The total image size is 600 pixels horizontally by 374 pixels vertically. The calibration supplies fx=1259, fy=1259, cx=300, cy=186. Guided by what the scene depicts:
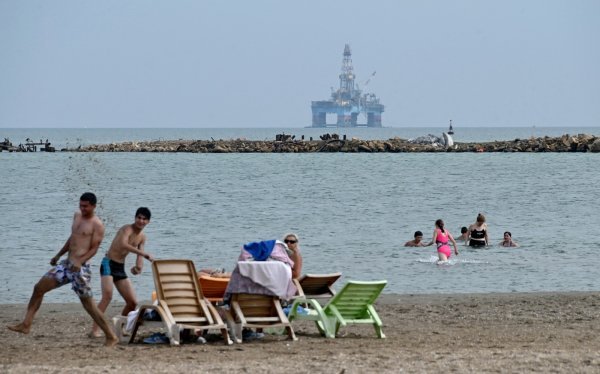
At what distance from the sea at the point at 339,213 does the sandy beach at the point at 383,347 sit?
12.5ft

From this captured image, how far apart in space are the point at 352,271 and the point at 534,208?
22.6 meters

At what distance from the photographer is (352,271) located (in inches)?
927

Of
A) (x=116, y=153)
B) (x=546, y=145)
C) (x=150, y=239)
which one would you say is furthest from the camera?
(x=116, y=153)

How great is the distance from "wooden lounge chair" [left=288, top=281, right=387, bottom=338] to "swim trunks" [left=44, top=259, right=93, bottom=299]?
243 cm

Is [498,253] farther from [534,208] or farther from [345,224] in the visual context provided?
[534,208]

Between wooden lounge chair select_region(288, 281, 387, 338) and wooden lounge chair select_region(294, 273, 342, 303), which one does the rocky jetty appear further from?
wooden lounge chair select_region(288, 281, 387, 338)

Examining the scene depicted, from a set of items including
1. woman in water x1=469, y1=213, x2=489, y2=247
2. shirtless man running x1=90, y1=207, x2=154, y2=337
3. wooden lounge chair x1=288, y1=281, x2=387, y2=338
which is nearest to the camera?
shirtless man running x1=90, y1=207, x2=154, y2=337

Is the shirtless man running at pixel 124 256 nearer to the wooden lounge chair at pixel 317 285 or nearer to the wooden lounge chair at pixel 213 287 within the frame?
the wooden lounge chair at pixel 213 287

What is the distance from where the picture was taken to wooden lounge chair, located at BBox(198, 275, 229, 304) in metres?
13.4

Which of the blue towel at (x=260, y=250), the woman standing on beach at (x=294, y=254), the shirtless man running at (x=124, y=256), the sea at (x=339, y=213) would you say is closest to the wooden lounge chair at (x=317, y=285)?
the woman standing on beach at (x=294, y=254)

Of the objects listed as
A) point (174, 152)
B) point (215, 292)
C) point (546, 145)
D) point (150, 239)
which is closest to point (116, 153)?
point (174, 152)

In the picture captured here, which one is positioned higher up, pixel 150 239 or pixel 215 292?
pixel 215 292

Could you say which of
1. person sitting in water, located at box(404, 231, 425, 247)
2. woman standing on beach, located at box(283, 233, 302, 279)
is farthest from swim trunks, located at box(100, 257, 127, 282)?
person sitting in water, located at box(404, 231, 425, 247)

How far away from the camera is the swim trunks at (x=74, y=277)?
11.9m
